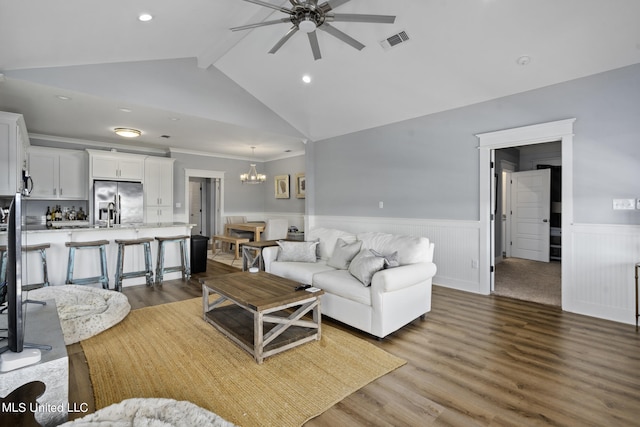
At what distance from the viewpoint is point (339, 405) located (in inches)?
75.7

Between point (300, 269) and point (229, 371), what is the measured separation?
4.91ft

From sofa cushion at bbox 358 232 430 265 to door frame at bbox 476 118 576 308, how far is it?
1.44 m

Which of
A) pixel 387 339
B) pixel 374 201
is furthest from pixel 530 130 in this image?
pixel 387 339

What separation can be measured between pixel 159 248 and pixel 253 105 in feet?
9.45

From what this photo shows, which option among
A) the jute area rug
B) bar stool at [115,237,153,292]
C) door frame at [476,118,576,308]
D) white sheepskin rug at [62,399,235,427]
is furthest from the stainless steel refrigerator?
door frame at [476,118,576,308]

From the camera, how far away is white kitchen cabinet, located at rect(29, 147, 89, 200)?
19.3ft

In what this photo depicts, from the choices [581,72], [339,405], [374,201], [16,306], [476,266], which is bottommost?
[339,405]

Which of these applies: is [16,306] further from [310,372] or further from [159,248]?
[159,248]

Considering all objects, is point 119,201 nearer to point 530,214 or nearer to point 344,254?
point 344,254

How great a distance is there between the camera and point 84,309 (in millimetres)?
3172

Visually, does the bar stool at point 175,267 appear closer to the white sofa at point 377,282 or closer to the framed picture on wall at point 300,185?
the white sofa at point 377,282

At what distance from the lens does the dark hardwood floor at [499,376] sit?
5.98 ft

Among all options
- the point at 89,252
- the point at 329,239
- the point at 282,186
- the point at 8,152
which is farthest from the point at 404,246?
the point at 282,186

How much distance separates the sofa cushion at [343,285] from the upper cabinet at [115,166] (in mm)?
5421
